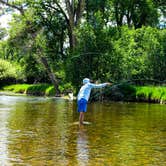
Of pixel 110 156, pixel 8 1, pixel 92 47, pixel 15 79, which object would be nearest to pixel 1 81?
pixel 15 79

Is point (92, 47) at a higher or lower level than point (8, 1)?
lower

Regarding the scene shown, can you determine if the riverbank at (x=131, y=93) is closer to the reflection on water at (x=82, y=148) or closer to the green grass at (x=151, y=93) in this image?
the green grass at (x=151, y=93)

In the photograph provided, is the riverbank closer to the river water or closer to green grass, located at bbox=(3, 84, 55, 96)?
green grass, located at bbox=(3, 84, 55, 96)

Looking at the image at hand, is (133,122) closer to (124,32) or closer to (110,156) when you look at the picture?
(110,156)

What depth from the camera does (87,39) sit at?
131ft

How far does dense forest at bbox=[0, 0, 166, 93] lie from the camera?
39.7 m

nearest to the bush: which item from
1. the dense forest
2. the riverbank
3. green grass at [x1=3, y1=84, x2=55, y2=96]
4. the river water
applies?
the dense forest

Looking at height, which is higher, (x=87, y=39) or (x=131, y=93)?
(x=87, y=39)

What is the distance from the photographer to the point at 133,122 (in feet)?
63.4

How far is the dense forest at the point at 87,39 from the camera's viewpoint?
39719 millimetres

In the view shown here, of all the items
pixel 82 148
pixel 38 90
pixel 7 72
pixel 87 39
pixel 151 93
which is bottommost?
pixel 82 148

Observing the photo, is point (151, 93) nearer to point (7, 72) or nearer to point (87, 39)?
point (87, 39)

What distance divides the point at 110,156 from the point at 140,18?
51385mm

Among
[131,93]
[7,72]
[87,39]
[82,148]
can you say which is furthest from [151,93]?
[7,72]
